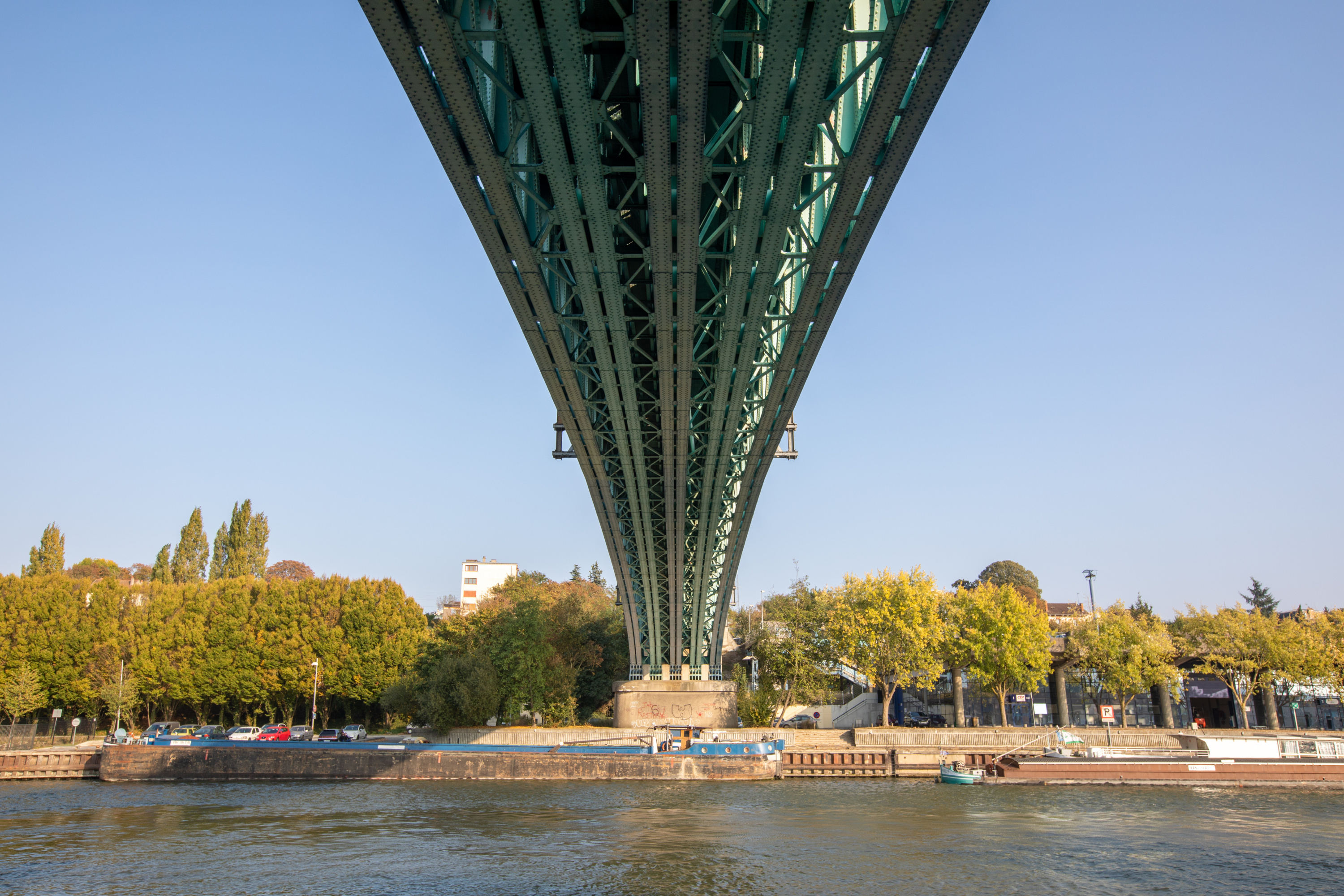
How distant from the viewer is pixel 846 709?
199 feet

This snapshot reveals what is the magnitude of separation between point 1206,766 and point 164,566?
9265cm

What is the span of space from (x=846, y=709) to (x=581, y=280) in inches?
1918

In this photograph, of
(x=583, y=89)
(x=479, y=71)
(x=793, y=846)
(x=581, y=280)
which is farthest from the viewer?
(x=793, y=846)

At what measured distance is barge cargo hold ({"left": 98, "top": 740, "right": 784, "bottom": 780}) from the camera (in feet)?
143

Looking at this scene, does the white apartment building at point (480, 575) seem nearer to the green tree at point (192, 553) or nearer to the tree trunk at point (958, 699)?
the green tree at point (192, 553)

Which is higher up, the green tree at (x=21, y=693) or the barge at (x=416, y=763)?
the green tree at (x=21, y=693)

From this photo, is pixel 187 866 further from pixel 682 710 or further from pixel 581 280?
pixel 682 710

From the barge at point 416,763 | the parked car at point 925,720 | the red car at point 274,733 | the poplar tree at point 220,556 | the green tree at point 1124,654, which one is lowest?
the parked car at point 925,720

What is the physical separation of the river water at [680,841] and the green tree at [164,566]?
175 feet

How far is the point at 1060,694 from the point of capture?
60.5 m

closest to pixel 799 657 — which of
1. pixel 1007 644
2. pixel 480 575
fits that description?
pixel 1007 644

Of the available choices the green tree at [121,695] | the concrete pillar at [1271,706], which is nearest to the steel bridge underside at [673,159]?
the green tree at [121,695]

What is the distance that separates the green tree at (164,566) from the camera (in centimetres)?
8675

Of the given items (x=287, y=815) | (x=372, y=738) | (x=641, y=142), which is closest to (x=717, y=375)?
(x=641, y=142)
